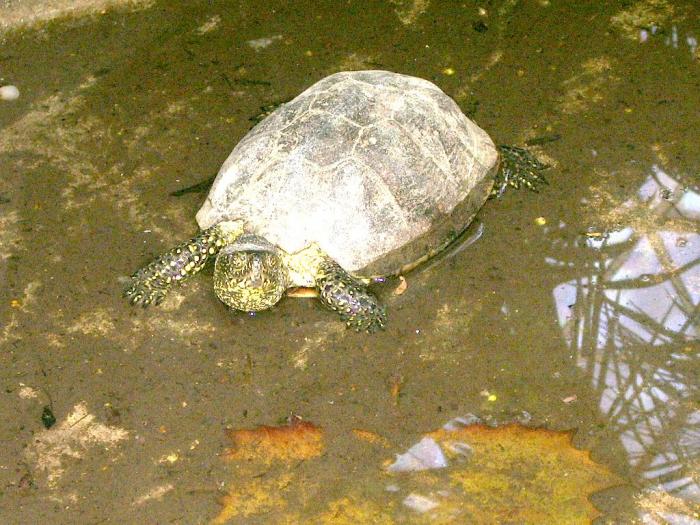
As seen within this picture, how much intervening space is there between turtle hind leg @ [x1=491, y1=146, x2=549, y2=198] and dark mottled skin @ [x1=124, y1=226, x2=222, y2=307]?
1723 millimetres

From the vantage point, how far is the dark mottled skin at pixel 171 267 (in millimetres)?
4516

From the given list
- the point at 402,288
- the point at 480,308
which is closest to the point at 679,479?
the point at 480,308

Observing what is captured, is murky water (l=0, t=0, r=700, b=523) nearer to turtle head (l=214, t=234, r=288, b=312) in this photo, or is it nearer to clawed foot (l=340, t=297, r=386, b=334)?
clawed foot (l=340, t=297, r=386, b=334)

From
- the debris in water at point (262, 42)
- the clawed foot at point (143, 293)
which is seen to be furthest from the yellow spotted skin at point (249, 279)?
the debris in water at point (262, 42)

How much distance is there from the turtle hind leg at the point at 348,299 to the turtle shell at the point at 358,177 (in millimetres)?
81

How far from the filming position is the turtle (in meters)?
4.32

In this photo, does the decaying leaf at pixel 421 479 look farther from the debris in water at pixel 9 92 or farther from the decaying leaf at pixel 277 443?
the debris in water at pixel 9 92

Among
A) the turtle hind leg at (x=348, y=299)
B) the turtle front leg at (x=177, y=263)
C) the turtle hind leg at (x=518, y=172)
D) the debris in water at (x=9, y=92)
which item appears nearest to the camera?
the turtle hind leg at (x=348, y=299)

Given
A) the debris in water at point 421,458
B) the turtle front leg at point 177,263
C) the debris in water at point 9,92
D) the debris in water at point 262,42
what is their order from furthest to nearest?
the debris in water at point 262,42, the debris in water at point 9,92, the turtle front leg at point 177,263, the debris in water at point 421,458

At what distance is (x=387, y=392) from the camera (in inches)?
163

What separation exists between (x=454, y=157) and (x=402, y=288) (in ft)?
2.63

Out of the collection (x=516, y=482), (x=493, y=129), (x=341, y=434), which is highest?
(x=493, y=129)

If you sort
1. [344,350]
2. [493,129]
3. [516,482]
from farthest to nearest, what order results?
[493,129], [344,350], [516,482]

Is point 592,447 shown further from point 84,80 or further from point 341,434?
point 84,80
